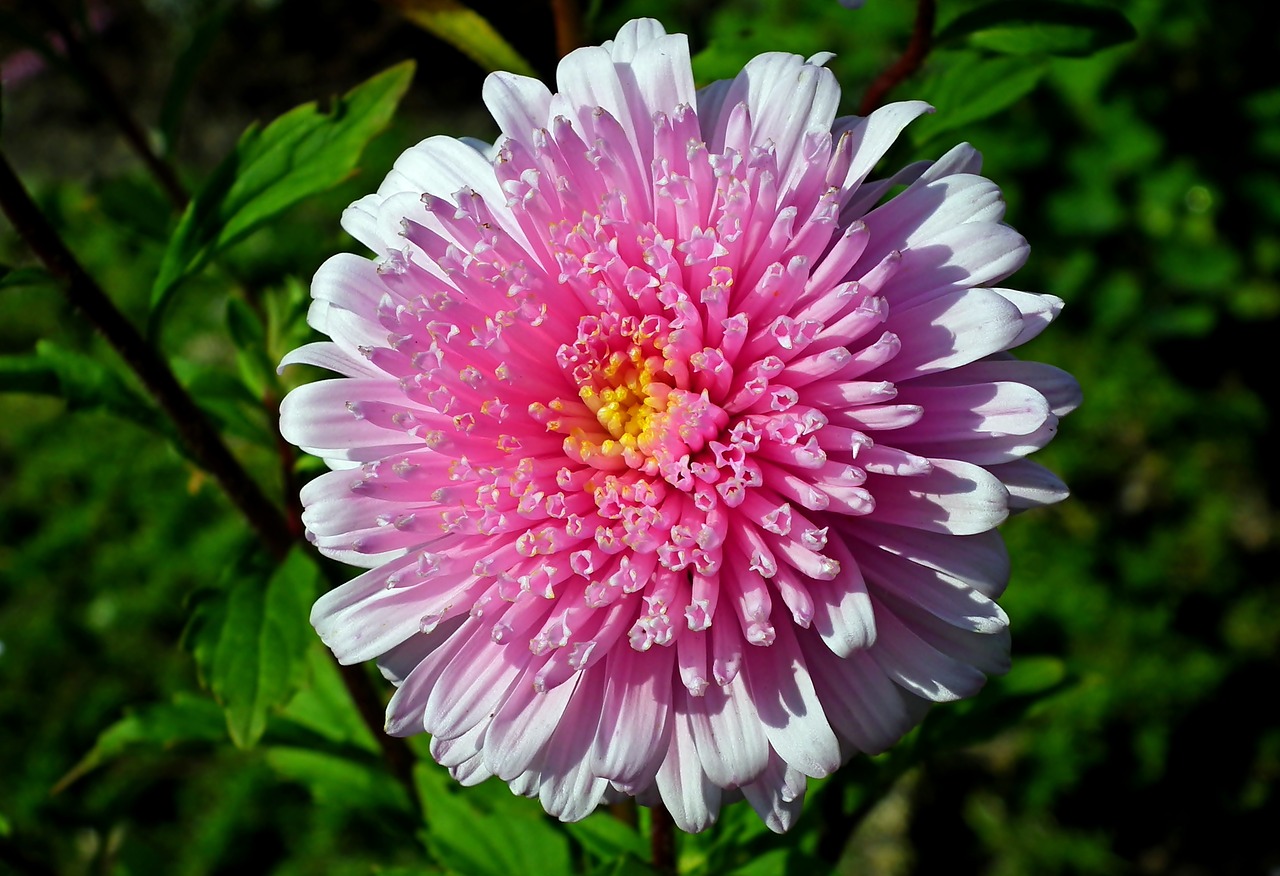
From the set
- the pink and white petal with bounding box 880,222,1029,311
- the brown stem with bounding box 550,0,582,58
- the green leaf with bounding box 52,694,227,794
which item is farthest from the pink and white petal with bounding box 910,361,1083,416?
the green leaf with bounding box 52,694,227,794

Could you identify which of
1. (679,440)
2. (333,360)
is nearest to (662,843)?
(679,440)

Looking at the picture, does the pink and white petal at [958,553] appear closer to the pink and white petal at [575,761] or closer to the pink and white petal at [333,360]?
the pink and white petal at [575,761]

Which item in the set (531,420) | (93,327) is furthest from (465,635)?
(93,327)

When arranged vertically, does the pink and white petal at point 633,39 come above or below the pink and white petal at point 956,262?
above

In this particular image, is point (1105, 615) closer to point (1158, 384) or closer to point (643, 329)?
point (1158, 384)

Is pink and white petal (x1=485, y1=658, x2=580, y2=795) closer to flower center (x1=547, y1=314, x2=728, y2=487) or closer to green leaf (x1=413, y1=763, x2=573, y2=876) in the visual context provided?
flower center (x1=547, y1=314, x2=728, y2=487)

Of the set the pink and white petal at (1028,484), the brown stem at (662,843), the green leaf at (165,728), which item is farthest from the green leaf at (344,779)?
the pink and white petal at (1028,484)
